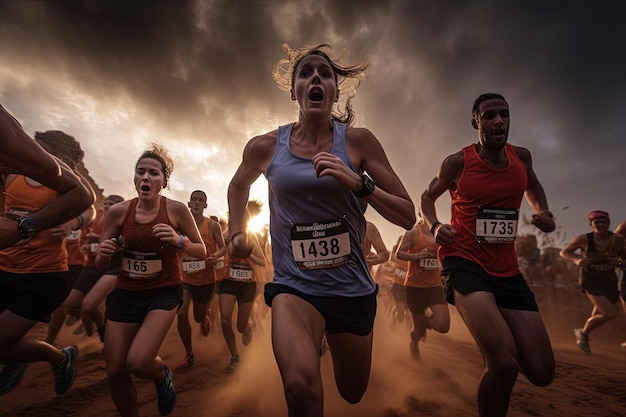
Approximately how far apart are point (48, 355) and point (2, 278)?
3.09ft

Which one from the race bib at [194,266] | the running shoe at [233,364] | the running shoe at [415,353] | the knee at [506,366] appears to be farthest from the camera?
the running shoe at [415,353]

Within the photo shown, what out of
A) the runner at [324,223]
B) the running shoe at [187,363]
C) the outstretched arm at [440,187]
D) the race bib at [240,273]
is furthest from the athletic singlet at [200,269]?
the outstretched arm at [440,187]

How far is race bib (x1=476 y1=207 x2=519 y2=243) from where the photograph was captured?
310 cm

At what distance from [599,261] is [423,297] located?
186 inches

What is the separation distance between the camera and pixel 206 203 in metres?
7.14

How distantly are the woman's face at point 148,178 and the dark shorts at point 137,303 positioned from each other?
1136 millimetres

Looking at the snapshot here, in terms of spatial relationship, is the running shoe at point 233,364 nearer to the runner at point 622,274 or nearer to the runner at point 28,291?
the runner at point 28,291

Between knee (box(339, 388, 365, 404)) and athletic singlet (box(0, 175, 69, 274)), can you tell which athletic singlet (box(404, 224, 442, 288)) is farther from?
athletic singlet (box(0, 175, 69, 274))

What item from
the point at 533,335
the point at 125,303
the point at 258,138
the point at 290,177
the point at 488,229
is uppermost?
the point at 258,138

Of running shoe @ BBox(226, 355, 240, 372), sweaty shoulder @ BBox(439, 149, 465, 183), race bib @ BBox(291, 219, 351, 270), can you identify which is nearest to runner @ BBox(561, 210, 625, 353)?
sweaty shoulder @ BBox(439, 149, 465, 183)

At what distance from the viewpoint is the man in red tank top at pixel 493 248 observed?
250 cm

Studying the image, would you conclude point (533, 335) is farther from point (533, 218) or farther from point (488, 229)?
point (533, 218)

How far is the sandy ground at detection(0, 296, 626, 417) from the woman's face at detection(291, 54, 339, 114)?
11.4 ft

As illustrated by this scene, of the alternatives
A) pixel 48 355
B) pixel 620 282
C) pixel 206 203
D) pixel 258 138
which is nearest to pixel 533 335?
pixel 258 138
